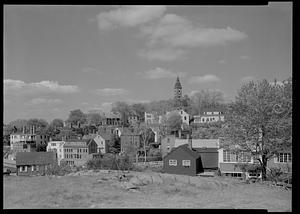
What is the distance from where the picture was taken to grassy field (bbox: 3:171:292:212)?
10.2ft

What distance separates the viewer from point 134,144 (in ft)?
57.6

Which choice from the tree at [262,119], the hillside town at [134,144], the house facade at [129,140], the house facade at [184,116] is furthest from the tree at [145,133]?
the tree at [262,119]

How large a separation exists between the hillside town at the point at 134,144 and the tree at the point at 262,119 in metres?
2.27

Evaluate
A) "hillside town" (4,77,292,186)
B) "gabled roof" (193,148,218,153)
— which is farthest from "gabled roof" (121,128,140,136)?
"gabled roof" (193,148,218,153)

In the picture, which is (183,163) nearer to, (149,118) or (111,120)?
(149,118)

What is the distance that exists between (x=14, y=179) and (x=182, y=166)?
7.19 meters

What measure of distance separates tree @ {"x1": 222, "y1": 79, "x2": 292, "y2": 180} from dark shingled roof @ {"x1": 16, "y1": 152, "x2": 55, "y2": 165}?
29.5 ft

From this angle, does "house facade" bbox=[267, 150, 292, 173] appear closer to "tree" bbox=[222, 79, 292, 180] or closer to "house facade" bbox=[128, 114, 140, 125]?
"tree" bbox=[222, 79, 292, 180]

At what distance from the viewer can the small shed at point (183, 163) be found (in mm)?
10375

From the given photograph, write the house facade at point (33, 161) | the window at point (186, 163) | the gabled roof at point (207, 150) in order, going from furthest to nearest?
the house facade at point (33, 161)
the gabled roof at point (207, 150)
the window at point (186, 163)

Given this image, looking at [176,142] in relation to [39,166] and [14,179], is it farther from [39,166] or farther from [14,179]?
[14,179]

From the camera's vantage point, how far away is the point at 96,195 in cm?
338

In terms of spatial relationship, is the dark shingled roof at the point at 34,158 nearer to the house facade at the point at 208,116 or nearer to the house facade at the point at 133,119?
the house facade at the point at 133,119

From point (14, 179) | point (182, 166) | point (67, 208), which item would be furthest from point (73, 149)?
point (67, 208)
